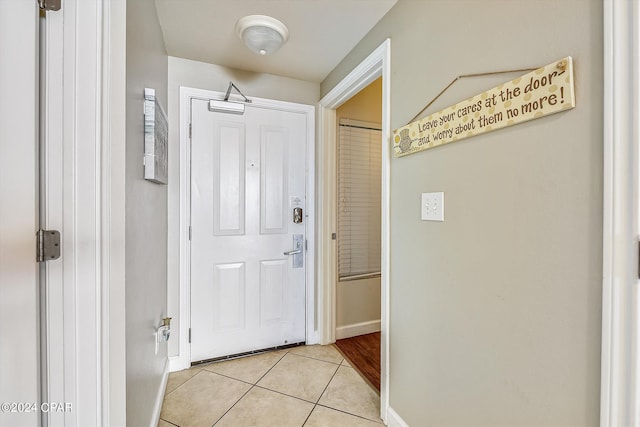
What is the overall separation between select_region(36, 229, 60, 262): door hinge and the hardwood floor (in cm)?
186

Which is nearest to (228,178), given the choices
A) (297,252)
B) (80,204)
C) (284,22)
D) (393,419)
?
(297,252)

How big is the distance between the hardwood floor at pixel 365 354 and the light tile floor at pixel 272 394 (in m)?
0.06

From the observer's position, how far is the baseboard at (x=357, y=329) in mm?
2527

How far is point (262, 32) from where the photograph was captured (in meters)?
1.64

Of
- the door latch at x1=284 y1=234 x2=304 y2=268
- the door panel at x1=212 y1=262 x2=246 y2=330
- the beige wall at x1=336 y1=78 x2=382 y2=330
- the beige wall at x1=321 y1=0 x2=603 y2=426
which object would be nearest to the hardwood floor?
the beige wall at x1=336 y1=78 x2=382 y2=330

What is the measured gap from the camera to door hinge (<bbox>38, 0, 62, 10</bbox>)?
783mm

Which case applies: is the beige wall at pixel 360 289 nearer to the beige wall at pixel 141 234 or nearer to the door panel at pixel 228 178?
the door panel at pixel 228 178

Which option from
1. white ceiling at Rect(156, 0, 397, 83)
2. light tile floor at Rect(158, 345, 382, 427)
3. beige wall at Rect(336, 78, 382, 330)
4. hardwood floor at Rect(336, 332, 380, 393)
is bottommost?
hardwood floor at Rect(336, 332, 380, 393)

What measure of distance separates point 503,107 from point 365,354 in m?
2.04

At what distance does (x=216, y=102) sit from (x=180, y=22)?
523 millimetres

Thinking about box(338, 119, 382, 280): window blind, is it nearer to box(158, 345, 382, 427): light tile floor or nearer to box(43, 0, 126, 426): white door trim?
box(158, 345, 382, 427): light tile floor

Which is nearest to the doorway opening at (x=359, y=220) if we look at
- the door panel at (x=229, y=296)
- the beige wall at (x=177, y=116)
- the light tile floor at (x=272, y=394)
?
the light tile floor at (x=272, y=394)

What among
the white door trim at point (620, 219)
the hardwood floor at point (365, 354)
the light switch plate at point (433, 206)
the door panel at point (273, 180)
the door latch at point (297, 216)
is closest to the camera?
the white door trim at point (620, 219)

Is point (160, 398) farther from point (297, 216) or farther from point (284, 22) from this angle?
point (284, 22)
